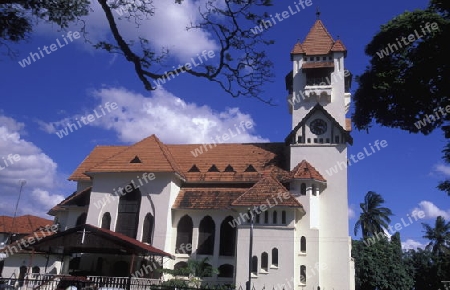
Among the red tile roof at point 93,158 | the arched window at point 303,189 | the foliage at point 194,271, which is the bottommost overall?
the foliage at point 194,271

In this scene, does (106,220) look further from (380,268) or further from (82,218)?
(380,268)

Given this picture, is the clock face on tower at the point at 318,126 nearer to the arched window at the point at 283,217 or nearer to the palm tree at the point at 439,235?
the arched window at the point at 283,217

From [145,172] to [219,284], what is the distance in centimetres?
920

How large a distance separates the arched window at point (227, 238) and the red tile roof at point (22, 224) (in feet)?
105

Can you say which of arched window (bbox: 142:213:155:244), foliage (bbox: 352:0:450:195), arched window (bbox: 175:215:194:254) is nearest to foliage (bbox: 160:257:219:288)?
arched window (bbox: 175:215:194:254)

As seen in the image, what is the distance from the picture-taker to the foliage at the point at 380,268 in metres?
39.5

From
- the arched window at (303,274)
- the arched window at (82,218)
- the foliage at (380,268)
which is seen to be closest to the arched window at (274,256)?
the arched window at (303,274)

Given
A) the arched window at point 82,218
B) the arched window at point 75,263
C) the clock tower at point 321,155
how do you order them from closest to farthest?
the clock tower at point 321,155, the arched window at point 75,263, the arched window at point 82,218

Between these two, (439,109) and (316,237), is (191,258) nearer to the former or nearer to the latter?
(316,237)

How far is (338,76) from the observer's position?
107 feet

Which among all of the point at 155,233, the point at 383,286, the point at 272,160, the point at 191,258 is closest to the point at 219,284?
the point at 191,258

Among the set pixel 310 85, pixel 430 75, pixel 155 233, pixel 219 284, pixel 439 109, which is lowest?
pixel 219 284

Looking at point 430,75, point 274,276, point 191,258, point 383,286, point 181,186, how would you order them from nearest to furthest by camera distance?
1. point 430,75
2. point 274,276
3. point 191,258
4. point 181,186
5. point 383,286

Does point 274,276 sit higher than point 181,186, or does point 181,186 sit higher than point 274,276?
point 181,186
